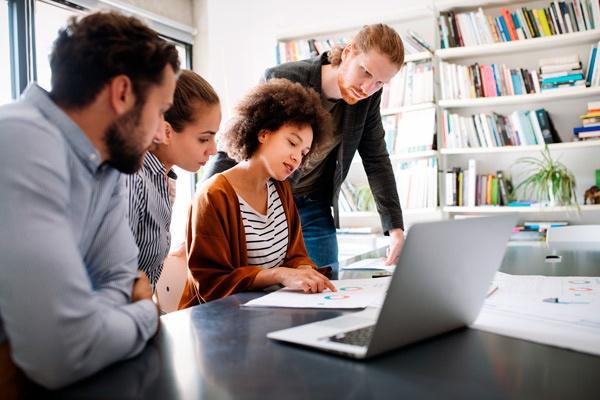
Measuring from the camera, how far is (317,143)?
5.74ft

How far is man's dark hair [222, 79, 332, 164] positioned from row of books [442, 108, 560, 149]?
6.66 ft

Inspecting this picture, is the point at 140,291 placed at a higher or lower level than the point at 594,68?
lower

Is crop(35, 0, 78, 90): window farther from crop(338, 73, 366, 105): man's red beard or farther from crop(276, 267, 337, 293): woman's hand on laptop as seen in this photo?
crop(276, 267, 337, 293): woman's hand on laptop

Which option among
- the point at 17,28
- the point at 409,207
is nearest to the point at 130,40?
the point at 17,28

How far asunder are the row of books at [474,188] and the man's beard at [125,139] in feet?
9.72

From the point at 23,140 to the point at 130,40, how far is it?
0.21 meters

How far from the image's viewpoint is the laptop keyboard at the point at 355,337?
0.71 m

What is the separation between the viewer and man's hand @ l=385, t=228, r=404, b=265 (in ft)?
5.56

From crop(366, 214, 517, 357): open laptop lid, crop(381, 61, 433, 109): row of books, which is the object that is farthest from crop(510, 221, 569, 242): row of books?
crop(366, 214, 517, 357): open laptop lid

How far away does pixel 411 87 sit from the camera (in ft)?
11.7

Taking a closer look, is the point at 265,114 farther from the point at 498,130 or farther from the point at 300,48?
the point at 300,48

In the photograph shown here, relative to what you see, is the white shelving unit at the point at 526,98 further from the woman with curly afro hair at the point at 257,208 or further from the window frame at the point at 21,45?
the window frame at the point at 21,45

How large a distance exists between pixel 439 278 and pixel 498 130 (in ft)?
9.70

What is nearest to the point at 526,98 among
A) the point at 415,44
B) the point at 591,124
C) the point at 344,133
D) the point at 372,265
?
the point at 591,124
